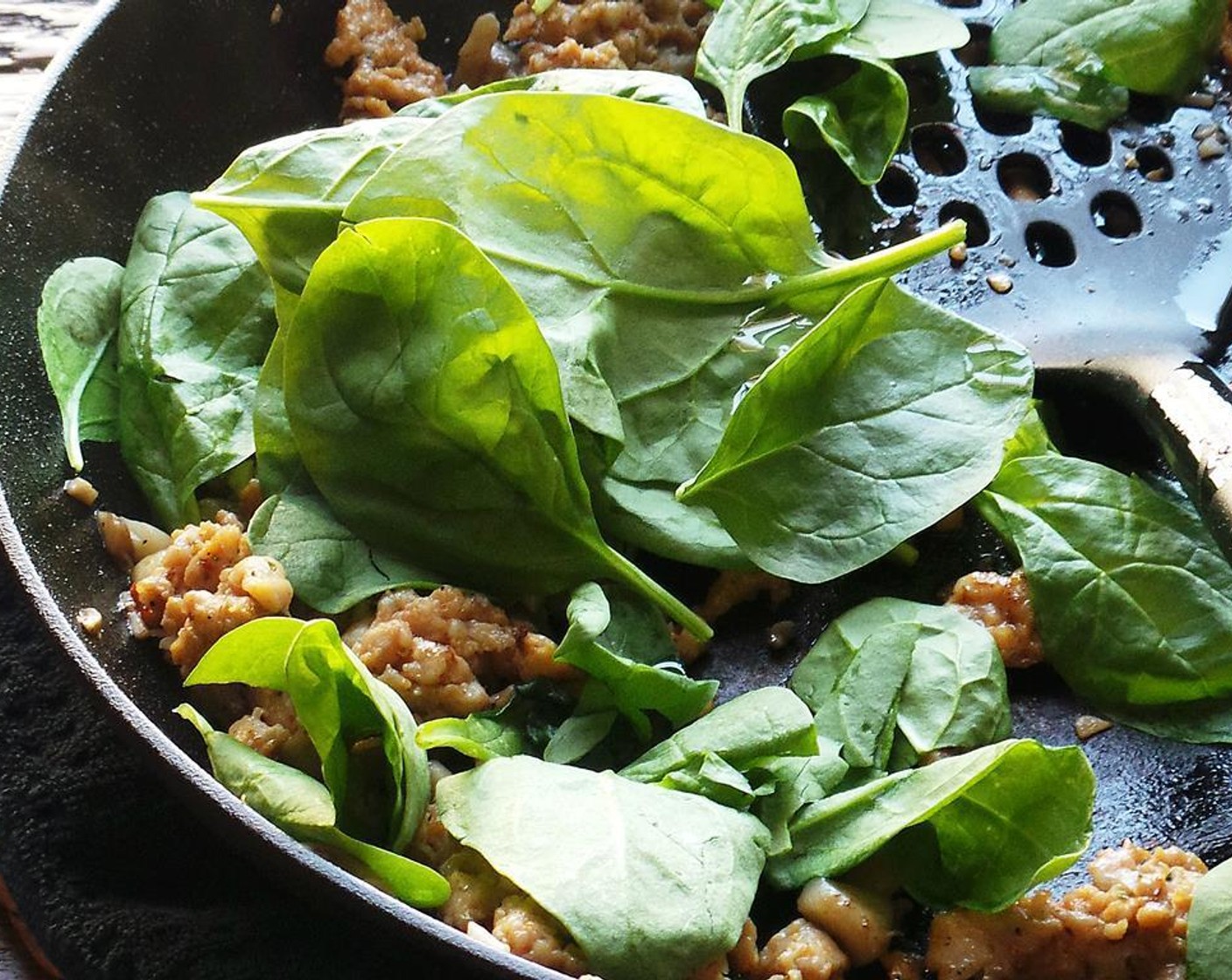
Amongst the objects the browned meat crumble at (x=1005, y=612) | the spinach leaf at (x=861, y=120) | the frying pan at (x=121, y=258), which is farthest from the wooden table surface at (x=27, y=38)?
the browned meat crumble at (x=1005, y=612)

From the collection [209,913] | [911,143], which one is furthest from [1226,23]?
[209,913]

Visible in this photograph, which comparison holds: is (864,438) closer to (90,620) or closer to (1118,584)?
(1118,584)

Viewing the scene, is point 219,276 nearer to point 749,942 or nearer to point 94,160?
point 94,160

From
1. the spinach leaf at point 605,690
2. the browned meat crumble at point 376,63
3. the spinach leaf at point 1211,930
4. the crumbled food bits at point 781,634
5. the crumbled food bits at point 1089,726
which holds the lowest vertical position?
the crumbled food bits at point 1089,726

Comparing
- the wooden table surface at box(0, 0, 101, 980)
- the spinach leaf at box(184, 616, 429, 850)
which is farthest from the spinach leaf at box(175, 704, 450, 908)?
the wooden table surface at box(0, 0, 101, 980)

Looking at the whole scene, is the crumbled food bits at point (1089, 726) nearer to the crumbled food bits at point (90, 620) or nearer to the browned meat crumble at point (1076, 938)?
the browned meat crumble at point (1076, 938)
